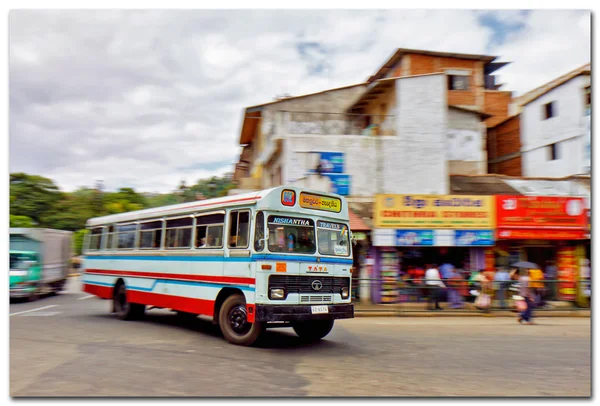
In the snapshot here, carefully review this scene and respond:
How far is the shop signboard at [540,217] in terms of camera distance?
17.4 meters

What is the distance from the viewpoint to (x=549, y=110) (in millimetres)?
22625

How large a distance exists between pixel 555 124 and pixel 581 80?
3712 millimetres

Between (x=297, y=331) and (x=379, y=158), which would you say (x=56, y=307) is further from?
(x=379, y=158)

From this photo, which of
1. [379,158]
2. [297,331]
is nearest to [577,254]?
[379,158]

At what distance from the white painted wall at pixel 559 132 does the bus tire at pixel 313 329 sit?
46.7 feet

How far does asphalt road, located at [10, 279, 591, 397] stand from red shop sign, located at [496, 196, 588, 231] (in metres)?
5.58

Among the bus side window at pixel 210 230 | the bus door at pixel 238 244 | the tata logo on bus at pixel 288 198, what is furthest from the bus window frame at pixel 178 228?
the tata logo on bus at pixel 288 198

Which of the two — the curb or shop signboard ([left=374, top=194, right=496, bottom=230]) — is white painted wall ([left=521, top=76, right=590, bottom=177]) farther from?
the curb

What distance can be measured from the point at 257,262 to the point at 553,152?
1845 cm

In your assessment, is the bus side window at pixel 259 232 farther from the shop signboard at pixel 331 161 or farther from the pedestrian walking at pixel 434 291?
the shop signboard at pixel 331 161

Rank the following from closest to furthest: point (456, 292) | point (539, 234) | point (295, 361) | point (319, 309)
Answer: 1. point (295, 361)
2. point (319, 309)
3. point (456, 292)
4. point (539, 234)

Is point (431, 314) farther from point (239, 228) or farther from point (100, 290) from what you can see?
point (100, 290)

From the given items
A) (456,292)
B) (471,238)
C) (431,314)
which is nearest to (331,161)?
(471,238)

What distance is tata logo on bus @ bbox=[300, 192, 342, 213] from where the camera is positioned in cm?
920
